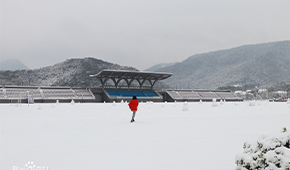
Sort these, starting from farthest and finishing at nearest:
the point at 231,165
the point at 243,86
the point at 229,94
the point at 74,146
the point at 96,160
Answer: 1. the point at 243,86
2. the point at 229,94
3. the point at 74,146
4. the point at 96,160
5. the point at 231,165

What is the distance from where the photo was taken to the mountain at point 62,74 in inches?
5256

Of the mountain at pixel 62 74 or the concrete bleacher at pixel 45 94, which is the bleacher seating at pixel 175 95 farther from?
the mountain at pixel 62 74

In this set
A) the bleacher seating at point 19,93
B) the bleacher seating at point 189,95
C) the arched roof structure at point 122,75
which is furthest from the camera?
the bleacher seating at point 189,95

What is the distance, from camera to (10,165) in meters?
5.34

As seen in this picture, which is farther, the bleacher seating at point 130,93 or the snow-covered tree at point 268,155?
the bleacher seating at point 130,93

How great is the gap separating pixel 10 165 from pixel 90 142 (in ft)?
9.31

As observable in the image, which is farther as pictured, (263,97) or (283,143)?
(263,97)

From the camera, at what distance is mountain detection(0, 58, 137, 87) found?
133500 millimetres

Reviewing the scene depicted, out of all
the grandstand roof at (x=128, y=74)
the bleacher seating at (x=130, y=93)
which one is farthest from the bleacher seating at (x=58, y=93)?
the bleacher seating at (x=130, y=93)

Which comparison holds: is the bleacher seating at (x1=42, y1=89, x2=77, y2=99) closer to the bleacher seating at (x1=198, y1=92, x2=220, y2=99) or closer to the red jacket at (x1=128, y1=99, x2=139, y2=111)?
the bleacher seating at (x1=198, y1=92, x2=220, y2=99)

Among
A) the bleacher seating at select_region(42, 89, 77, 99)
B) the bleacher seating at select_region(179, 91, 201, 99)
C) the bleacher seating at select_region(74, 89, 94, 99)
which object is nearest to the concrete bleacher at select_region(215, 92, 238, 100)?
the bleacher seating at select_region(179, 91, 201, 99)

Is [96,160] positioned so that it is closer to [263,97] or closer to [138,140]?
[138,140]

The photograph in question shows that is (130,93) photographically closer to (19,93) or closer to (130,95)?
(130,95)

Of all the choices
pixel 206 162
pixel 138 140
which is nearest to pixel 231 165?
pixel 206 162
